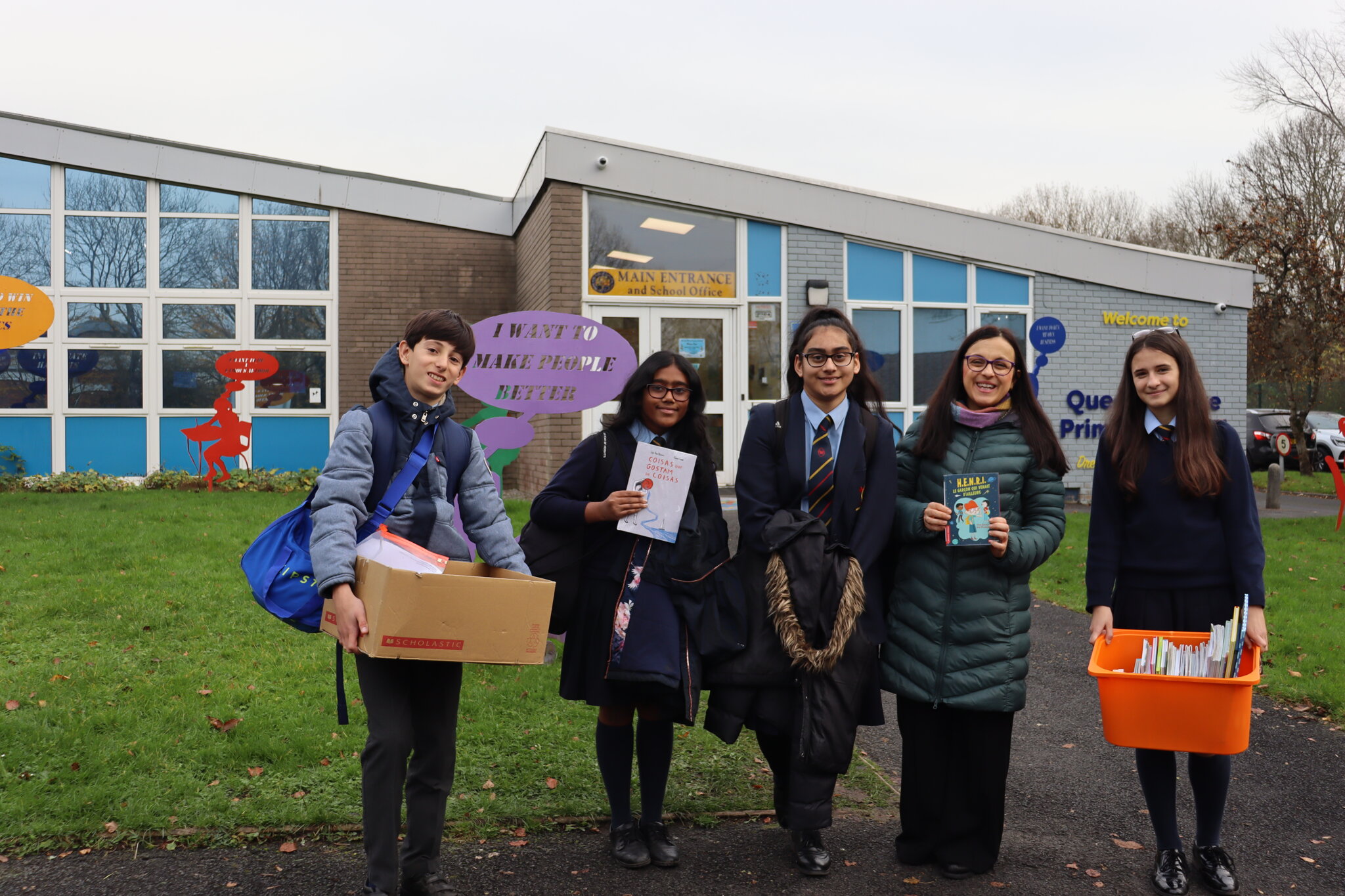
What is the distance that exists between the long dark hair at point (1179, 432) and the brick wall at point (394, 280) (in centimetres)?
1299

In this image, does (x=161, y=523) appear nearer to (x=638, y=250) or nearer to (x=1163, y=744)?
(x=638, y=250)

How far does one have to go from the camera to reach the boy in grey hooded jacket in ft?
9.52

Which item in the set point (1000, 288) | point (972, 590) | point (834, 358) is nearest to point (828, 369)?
point (834, 358)

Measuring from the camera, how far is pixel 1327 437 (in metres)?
24.7

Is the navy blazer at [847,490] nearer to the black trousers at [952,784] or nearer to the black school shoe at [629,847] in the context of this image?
the black trousers at [952,784]

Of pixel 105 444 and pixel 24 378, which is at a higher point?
pixel 24 378

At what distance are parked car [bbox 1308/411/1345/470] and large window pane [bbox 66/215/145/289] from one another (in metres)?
24.8

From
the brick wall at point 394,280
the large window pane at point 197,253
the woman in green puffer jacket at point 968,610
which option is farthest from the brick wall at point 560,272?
the woman in green puffer jacket at point 968,610

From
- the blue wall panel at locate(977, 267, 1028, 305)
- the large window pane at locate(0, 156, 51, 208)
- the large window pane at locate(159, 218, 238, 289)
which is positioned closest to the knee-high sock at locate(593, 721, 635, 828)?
the blue wall panel at locate(977, 267, 1028, 305)

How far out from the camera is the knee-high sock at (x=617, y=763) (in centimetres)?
358

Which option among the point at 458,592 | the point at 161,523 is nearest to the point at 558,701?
the point at 458,592

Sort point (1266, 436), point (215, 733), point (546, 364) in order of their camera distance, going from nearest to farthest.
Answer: point (215, 733) → point (546, 364) → point (1266, 436)

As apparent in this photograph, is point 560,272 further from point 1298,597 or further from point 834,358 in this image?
point 834,358

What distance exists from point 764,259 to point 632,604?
35.9 ft
